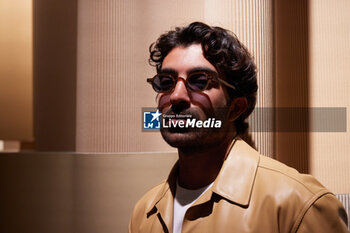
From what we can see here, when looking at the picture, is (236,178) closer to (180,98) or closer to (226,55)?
(180,98)

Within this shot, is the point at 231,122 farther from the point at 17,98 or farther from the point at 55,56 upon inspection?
the point at 17,98

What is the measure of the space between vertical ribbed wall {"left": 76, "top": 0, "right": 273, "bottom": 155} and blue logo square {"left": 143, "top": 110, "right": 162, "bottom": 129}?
47mm

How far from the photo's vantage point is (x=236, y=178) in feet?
4.42

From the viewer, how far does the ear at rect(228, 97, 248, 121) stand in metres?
1.43

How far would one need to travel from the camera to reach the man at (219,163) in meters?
1.24

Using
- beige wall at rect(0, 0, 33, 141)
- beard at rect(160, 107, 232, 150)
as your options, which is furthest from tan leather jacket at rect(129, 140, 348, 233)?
beige wall at rect(0, 0, 33, 141)

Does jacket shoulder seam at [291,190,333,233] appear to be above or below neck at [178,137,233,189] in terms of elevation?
below

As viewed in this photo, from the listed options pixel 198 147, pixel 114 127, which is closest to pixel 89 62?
pixel 114 127

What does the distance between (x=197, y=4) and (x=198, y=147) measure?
742mm

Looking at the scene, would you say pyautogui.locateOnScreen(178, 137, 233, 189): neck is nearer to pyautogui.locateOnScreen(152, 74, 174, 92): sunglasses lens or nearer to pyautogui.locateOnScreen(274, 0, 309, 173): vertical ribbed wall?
pyautogui.locateOnScreen(152, 74, 174, 92): sunglasses lens

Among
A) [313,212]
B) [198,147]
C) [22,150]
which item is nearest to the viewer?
[313,212]

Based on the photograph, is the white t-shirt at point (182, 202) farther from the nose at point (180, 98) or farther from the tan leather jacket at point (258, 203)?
the nose at point (180, 98)

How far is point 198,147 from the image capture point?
1351mm

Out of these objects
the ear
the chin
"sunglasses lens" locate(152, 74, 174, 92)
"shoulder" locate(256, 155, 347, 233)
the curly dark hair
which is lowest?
"shoulder" locate(256, 155, 347, 233)
